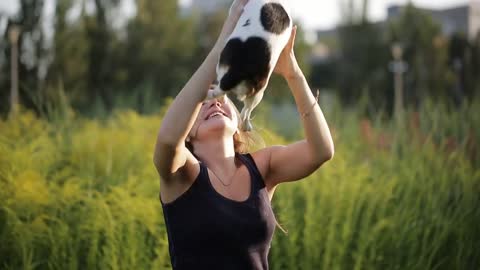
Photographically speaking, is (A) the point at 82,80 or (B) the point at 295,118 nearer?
(B) the point at 295,118

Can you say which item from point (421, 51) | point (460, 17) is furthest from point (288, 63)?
point (460, 17)

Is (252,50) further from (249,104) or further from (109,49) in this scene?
(109,49)

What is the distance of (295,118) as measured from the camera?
8.48m

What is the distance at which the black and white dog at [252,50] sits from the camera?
1572mm

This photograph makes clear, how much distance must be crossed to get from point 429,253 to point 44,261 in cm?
192

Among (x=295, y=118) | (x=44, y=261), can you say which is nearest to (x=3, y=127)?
(x=44, y=261)

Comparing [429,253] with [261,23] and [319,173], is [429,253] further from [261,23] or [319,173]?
[261,23]

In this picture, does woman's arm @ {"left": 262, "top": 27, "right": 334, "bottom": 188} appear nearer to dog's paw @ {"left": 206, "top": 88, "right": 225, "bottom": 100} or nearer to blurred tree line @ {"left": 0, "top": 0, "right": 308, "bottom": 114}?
dog's paw @ {"left": 206, "top": 88, "right": 225, "bottom": 100}

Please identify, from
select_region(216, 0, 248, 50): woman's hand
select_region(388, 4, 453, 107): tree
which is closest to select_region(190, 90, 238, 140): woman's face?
select_region(216, 0, 248, 50): woman's hand

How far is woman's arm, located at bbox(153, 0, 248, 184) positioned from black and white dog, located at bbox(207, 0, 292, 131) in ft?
0.16

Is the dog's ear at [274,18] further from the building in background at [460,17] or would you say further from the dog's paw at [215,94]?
the building in background at [460,17]

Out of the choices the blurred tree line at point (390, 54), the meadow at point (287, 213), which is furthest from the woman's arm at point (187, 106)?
the blurred tree line at point (390, 54)

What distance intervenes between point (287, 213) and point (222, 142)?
5.30 ft

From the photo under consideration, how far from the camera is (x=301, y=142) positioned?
2055 millimetres
